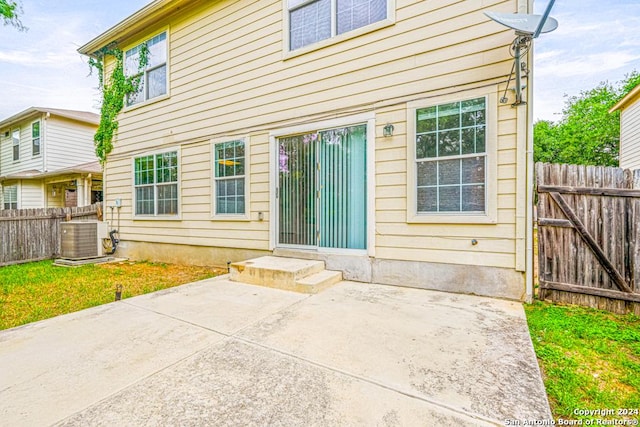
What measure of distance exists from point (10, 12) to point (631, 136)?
19.3 metres

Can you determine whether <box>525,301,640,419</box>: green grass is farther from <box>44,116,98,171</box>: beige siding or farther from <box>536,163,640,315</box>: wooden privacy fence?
<box>44,116,98,171</box>: beige siding

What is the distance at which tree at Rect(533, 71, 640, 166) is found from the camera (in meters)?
19.9

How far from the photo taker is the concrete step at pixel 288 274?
399 cm

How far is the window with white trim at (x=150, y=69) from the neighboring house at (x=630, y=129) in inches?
572

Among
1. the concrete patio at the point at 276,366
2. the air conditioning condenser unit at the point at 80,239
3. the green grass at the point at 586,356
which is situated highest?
the air conditioning condenser unit at the point at 80,239

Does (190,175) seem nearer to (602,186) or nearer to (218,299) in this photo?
(218,299)

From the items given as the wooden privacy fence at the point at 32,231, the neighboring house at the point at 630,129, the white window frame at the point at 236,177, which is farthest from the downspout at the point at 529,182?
the neighboring house at the point at 630,129

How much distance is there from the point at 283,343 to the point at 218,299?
157cm

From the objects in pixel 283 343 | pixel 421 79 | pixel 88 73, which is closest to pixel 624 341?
pixel 283 343

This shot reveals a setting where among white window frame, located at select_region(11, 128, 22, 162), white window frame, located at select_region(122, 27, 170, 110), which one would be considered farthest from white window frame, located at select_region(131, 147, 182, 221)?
white window frame, located at select_region(11, 128, 22, 162)

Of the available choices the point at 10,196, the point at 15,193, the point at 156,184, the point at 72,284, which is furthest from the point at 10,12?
the point at 10,196

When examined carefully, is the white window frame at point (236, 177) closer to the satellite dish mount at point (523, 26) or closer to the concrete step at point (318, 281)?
the concrete step at point (318, 281)

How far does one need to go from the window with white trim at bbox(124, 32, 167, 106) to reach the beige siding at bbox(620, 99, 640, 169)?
15246mm

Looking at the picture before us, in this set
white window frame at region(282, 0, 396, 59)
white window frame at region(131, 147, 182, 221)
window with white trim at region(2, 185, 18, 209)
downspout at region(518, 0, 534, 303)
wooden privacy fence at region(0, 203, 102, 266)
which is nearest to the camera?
downspout at region(518, 0, 534, 303)
